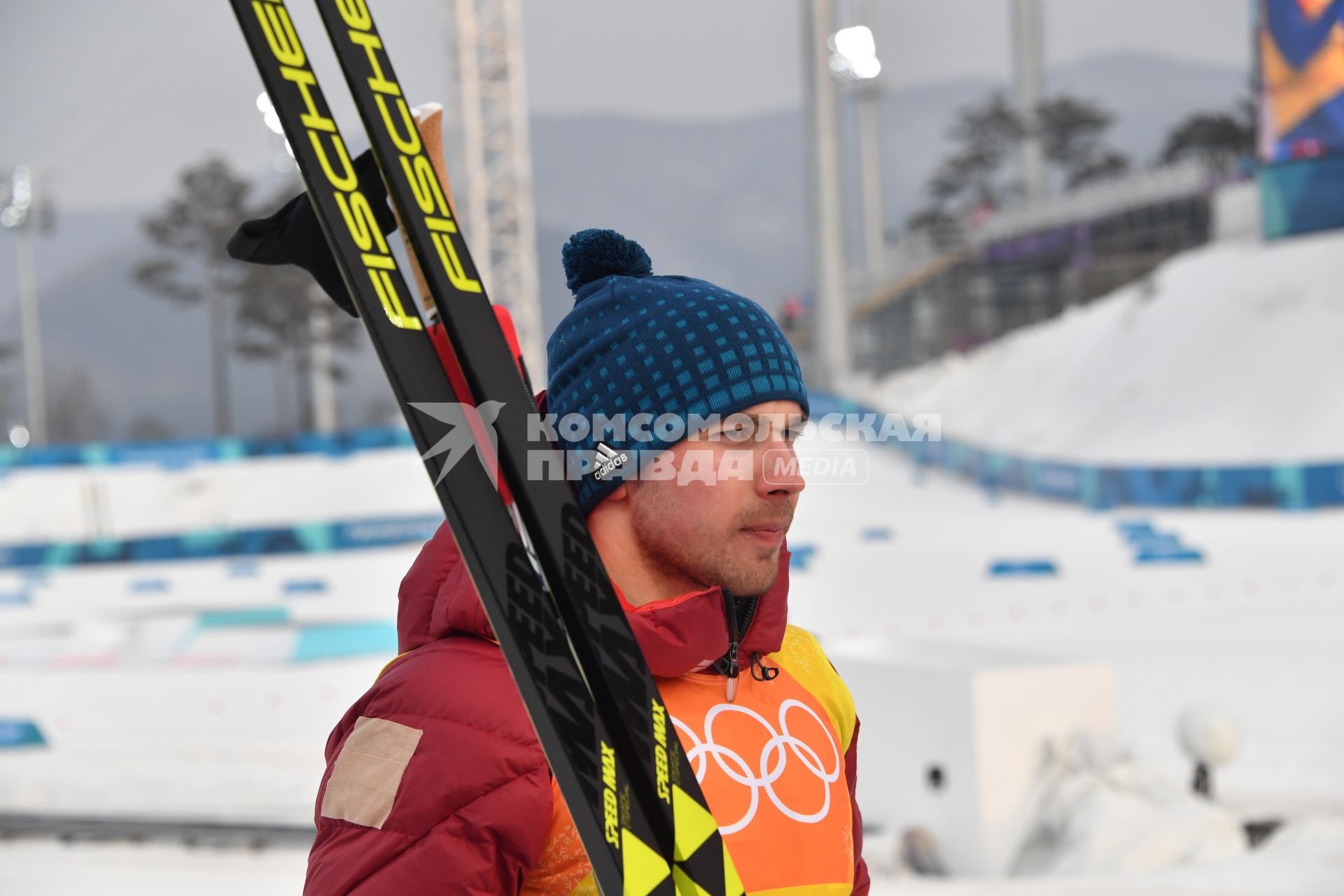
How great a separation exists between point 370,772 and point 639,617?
0.36 m

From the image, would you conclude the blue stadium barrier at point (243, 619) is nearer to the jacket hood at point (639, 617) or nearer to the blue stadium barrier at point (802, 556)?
the blue stadium barrier at point (802, 556)

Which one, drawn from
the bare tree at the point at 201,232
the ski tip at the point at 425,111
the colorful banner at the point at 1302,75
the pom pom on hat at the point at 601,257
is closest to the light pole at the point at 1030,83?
the colorful banner at the point at 1302,75

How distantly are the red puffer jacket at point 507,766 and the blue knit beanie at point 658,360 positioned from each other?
0.22 m

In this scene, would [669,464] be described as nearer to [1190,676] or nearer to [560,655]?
[560,655]

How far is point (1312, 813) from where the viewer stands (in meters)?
6.33

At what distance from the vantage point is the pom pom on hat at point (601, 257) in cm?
163

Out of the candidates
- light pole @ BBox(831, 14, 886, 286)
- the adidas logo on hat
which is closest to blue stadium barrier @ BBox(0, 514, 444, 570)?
light pole @ BBox(831, 14, 886, 286)

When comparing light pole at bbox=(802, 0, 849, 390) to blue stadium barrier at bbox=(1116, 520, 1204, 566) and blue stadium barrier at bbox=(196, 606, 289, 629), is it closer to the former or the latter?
Result: blue stadium barrier at bbox=(1116, 520, 1204, 566)

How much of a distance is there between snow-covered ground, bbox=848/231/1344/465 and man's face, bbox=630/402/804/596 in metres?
23.0

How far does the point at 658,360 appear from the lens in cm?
150

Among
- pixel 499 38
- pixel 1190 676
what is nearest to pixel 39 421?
pixel 499 38

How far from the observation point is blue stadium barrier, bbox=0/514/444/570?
65.7 ft

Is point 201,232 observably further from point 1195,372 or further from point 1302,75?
point 1302,75

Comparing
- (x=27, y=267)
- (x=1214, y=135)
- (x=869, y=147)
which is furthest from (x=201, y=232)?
(x=1214, y=135)
